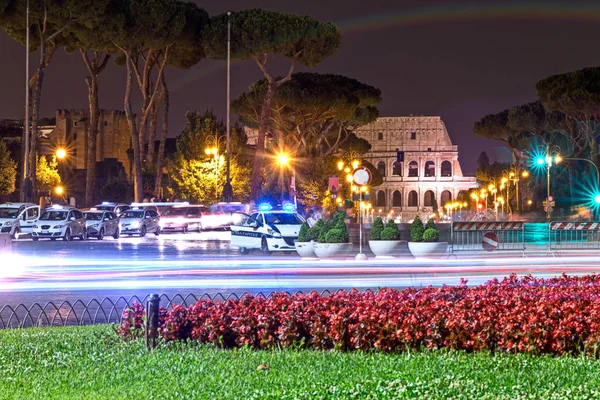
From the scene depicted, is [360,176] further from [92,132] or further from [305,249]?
[92,132]

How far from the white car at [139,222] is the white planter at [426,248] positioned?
17105 millimetres

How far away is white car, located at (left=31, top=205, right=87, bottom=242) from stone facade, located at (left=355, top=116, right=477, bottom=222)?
301 ft

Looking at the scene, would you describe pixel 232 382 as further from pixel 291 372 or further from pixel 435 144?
pixel 435 144

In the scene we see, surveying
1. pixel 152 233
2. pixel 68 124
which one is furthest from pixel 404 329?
pixel 68 124

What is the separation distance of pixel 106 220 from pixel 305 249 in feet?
47.6

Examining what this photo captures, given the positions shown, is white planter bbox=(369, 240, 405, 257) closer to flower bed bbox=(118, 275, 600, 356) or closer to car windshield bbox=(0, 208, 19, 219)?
flower bed bbox=(118, 275, 600, 356)

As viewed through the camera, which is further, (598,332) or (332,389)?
(598,332)

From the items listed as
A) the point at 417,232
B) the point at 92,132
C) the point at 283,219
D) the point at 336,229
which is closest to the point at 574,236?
the point at 417,232

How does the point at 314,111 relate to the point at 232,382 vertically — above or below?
above

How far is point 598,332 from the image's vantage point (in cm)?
827

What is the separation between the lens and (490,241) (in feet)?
88.0

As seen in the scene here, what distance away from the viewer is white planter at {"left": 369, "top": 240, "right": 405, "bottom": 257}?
2488 centimetres

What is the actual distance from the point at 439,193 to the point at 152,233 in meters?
87.6

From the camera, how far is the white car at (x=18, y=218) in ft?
112
